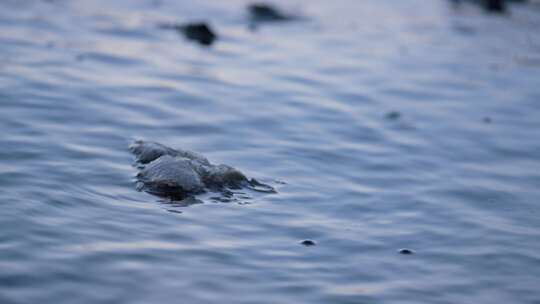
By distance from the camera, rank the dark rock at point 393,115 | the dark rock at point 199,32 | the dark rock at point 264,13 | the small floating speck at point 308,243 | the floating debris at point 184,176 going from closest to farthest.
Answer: the small floating speck at point 308,243
the floating debris at point 184,176
the dark rock at point 393,115
the dark rock at point 199,32
the dark rock at point 264,13

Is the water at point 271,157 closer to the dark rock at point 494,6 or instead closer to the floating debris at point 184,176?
the floating debris at point 184,176

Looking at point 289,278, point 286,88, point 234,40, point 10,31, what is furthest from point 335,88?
point 289,278

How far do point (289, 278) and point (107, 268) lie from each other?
1.12 m

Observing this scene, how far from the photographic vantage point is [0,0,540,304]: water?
5.16 meters

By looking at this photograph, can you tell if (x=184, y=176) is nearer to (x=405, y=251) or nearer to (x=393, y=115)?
(x=405, y=251)

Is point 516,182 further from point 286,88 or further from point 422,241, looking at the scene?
point 286,88

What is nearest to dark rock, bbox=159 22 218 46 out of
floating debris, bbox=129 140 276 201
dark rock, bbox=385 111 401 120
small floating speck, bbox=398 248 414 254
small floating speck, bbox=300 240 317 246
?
dark rock, bbox=385 111 401 120

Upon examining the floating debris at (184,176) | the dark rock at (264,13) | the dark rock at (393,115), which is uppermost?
the dark rock at (264,13)

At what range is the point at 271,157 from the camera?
745 centimetres

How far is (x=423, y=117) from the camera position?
9.06m

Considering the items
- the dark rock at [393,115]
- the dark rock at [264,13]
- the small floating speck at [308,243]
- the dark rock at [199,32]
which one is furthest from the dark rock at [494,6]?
the small floating speck at [308,243]

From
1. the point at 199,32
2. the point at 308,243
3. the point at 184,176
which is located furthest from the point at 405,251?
the point at 199,32

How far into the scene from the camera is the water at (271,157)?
16.9 feet

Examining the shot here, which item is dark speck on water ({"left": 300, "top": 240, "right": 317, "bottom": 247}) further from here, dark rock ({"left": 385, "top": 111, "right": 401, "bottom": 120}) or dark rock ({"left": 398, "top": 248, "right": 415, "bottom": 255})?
dark rock ({"left": 385, "top": 111, "right": 401, "bottom": 120})
